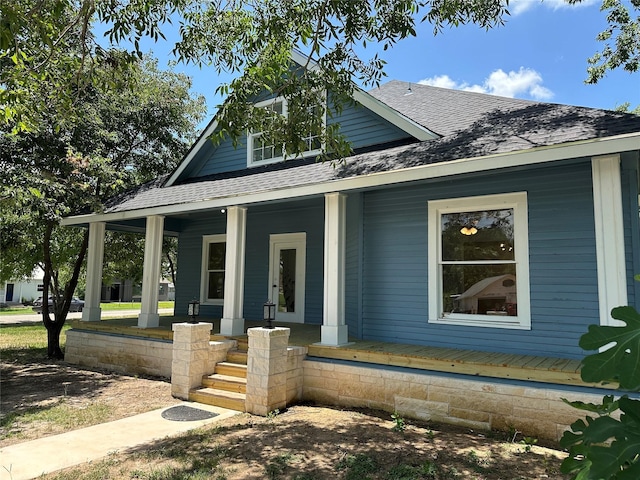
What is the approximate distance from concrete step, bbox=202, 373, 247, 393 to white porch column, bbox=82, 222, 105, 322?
486 cm

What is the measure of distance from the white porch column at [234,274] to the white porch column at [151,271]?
2153 millimetres

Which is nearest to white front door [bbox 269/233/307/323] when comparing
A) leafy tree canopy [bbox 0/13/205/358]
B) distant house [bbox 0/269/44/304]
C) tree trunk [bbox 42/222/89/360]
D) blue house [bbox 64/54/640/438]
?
blue house [bbox 64/54/640/438]

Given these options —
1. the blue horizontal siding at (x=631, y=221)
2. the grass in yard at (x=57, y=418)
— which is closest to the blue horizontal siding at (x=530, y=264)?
the blue horizontal siding at (x=631, y=221)

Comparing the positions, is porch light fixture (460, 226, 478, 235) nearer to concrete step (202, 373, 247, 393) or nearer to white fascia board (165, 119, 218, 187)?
concrete step (202, 373, 247, 393)

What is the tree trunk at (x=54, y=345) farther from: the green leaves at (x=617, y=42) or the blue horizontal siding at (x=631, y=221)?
the green leaves at (x=617, y=42)

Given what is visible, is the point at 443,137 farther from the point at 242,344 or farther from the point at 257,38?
the point at 242,344

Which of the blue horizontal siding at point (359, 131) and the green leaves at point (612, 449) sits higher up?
the blue horizontal siding at point (359, 131)

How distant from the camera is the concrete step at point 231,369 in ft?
22.0

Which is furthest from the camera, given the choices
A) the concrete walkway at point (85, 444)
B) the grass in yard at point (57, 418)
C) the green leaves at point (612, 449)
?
the grass in yard at point (57, 418)

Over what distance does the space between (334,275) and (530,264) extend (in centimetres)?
279

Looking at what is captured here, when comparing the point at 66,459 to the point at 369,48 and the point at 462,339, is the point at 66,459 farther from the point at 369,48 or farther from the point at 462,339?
the point at 369,48

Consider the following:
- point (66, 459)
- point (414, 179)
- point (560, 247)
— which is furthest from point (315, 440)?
point (560, 247)

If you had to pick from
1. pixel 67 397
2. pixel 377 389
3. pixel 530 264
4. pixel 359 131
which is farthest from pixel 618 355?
pixel 359 131

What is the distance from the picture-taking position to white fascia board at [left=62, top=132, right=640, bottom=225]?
4.61 metres
